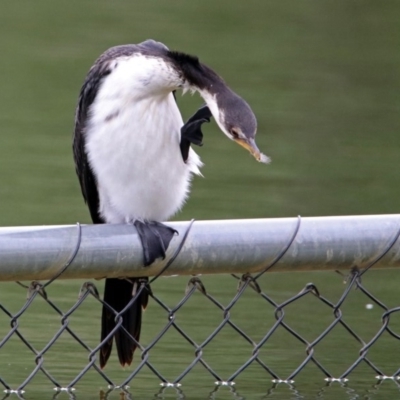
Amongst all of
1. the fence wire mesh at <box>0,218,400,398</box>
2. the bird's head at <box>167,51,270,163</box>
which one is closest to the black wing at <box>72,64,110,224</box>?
the bird's head at <box>167,51,270,163</box>

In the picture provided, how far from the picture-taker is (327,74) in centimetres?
912

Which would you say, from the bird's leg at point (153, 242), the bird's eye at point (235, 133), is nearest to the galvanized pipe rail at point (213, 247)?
the bird's leg at point (153, 242)

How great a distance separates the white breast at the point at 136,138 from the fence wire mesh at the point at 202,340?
319mm

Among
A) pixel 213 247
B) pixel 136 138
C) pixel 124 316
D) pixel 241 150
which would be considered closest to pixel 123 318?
pixel 124 316

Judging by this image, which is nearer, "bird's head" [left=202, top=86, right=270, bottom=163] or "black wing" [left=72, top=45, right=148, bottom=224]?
"bird's head" [left=202, top=86, right=270, bottom=163]

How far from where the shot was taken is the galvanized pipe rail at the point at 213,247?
2.37 m

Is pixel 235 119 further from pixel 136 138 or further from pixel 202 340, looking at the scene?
pixel 202 340

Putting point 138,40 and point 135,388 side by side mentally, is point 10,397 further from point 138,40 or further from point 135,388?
point 138,40

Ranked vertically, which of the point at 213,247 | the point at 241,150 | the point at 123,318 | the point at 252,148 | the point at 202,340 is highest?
the point at 252,148

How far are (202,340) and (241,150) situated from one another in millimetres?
2954

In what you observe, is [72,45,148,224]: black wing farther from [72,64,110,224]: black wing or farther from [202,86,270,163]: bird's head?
[202,86,270,163]: bird's head

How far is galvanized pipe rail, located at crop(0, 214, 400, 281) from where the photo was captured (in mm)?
2365

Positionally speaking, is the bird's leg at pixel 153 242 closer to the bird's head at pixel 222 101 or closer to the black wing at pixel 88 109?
the bird's head at pixel 222 101

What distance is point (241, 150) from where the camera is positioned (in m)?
7.14
